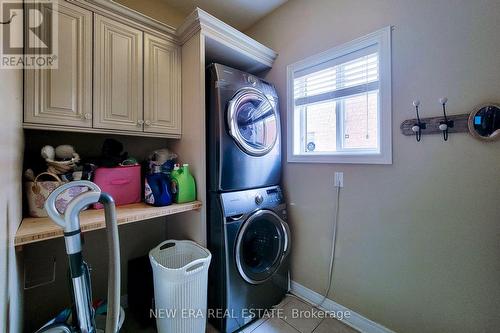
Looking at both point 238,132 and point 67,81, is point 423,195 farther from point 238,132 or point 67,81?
point 67,81

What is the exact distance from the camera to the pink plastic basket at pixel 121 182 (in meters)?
1.39

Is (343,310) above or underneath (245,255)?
underneath

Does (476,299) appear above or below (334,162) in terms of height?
below

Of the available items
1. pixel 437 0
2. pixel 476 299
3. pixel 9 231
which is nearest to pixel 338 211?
pixel 476 299

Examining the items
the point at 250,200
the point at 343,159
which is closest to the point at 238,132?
the point at 250,200

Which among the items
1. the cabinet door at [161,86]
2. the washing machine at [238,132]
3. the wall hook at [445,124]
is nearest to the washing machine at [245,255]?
the washing machine at [238,132]

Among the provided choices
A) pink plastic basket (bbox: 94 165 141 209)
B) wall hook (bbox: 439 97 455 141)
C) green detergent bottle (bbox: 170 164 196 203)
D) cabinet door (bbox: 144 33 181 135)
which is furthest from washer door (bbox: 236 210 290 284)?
wall hook (bbox: 439 97 455 141)

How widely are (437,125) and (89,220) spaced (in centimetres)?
208

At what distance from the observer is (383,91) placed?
1.41 metres

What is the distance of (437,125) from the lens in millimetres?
1220

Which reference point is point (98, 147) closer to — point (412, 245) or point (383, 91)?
point (383, 91)

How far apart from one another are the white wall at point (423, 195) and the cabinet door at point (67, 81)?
1702 millimetres

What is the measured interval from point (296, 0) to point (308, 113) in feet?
3.43

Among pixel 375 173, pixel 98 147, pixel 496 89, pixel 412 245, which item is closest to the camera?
pixel 496 89
